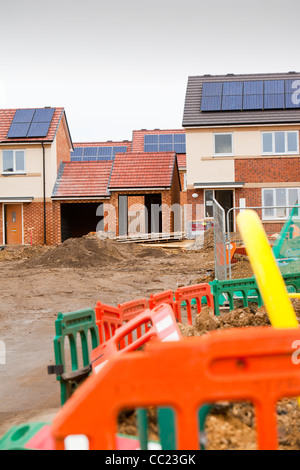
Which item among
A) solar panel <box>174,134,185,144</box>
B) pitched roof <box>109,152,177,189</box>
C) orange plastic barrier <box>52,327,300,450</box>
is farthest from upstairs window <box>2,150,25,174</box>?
orange plastic barrier <box>52,327,300,450</box>

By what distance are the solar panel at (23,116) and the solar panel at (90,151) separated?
12.4m

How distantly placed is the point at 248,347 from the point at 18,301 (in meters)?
11.6

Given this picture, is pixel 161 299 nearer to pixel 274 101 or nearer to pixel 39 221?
pixel 274 101

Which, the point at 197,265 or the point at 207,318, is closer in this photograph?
the point at 207,318

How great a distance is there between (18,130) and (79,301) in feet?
71.2

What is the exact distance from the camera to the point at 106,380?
1.65m

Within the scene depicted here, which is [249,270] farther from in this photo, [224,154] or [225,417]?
[224,154]

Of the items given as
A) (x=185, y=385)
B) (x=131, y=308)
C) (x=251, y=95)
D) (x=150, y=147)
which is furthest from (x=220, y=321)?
(x=150, y=147)

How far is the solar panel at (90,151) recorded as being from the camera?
46244 millimetres

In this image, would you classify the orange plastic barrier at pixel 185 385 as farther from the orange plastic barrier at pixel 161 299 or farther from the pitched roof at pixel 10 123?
the pitched roof at pixel 10 123

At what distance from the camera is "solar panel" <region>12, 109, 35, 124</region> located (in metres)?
32.8

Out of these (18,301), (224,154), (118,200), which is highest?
(224,154)

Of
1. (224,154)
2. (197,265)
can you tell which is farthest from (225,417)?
(224,154)
